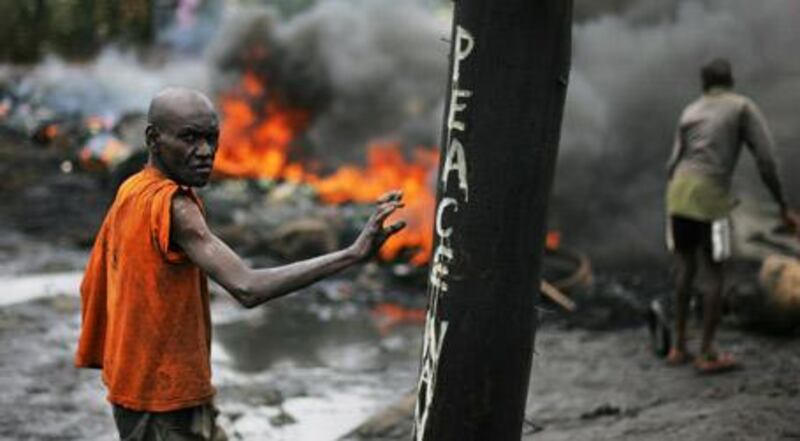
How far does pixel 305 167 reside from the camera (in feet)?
56.8

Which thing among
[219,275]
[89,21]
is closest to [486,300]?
[219,275]

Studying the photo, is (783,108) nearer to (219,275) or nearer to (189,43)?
(219,275)

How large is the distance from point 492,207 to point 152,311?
1.05 metres

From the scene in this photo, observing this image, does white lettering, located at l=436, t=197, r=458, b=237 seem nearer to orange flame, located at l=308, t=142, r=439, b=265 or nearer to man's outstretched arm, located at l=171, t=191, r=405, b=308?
man's outstretched arm, located at l=171, t=191, r=405, b=308

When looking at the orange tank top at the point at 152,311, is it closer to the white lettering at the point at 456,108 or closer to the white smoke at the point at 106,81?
the white lettering at the point at 456,108

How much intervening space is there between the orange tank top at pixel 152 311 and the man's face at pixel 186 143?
51 millimetres

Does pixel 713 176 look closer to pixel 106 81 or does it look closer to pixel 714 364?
pixel 714 364

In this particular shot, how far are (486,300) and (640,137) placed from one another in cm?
1223

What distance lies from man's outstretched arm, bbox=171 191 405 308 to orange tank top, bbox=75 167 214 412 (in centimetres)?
6

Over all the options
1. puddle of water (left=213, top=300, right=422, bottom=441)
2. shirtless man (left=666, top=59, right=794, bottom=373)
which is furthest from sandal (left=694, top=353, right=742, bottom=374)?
puddle of water (left=213, top=300, right=422, bottom=441)

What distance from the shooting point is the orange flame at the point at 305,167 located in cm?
1082

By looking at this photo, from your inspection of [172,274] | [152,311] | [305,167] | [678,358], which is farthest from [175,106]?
[305,167]

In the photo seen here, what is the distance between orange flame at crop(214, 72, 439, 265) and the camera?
10.8m

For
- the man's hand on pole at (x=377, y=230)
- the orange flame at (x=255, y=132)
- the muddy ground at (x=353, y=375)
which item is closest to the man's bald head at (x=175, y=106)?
the man's hand on pole at (x=377, y=230)
